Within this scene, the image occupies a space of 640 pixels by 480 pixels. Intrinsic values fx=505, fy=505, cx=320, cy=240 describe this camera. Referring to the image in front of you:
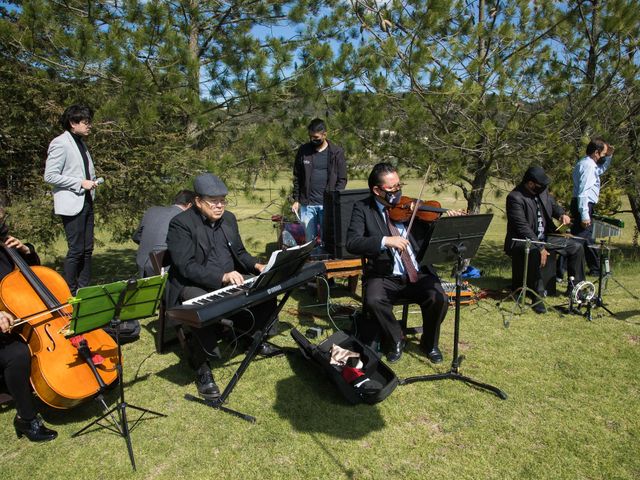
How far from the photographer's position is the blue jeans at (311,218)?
6090 mm

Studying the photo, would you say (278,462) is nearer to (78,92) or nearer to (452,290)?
(452,290)

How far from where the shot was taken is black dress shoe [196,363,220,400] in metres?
3.41

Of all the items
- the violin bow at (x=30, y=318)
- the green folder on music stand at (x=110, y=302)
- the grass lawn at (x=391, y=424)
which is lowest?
the grass lawn at (x=391, y=424)

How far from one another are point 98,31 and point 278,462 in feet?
14.8

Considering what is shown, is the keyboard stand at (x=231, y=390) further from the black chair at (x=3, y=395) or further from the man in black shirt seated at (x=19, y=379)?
the black chair at (x=3, y=395)

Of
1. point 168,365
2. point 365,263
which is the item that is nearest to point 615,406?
point 365,263

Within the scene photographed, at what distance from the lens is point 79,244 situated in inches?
186

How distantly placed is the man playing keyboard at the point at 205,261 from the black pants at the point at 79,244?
145cm

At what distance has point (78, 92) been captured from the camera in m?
5.76

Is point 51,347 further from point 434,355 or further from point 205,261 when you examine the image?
point 434,355

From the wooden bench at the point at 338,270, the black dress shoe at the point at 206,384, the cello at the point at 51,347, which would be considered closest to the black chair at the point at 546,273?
the wooden bench at the point at 338,270

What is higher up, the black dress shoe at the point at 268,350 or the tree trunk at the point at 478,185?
the tree trunk at the point at 478,185

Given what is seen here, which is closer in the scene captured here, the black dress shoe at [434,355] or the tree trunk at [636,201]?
the black dress shoe at [434,355]

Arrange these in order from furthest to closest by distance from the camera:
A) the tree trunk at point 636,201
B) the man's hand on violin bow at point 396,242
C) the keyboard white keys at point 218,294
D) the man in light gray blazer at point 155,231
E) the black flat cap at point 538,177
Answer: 1. the tree trunk at point 636,201
2. the black flat cap at point 538,177
3. the man in light gray blazer at point 155,231
4. the man's hand on violin bow at point 396,242
5. the keyboard white keys at point 218,294
